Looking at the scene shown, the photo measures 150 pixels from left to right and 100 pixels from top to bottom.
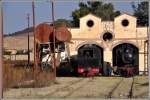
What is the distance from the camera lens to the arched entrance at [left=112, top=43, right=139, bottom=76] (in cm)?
1984

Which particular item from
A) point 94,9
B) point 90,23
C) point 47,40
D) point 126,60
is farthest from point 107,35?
point 94,9

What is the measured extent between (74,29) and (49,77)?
757 centimetres

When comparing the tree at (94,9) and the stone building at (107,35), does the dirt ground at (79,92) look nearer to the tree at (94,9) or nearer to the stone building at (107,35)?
the tree at (94,9)

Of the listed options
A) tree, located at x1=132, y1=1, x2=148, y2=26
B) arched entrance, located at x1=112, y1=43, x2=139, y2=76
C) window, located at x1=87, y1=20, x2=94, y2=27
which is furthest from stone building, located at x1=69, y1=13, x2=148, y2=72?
tree, located at x1=132, y1=1, x2=148, y2=26

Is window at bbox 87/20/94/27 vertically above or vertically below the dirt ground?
above

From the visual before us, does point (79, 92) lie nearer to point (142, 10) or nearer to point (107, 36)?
point (142, 10)

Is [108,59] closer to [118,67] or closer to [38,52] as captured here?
[118,67]

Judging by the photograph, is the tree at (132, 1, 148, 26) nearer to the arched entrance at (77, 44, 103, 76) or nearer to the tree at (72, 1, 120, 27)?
the tree at (72, 1, 120, 27)

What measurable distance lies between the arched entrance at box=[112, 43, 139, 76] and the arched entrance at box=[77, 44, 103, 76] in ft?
2.55

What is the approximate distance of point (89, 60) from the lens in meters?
19.8

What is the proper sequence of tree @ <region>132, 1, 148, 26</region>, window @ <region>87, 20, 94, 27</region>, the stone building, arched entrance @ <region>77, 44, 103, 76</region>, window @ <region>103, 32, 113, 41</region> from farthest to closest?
window @ <region>103, 32, 113, 41</region> → window @ <region>87, 20, 94, 27</region> → the stone building → arched entrance @ <region>77, 44, 103, 76</region> → tree @ <region>132, 1, 148, 26</region>

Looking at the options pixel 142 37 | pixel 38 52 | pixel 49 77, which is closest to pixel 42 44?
pixel 38 52

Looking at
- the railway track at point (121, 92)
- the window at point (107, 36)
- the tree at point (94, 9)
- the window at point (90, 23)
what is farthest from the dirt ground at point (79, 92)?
the window at point (107, 36)

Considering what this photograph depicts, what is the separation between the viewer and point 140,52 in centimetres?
2122
